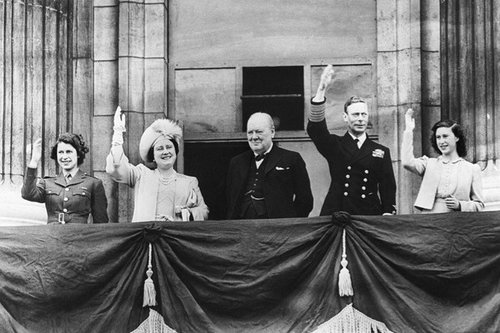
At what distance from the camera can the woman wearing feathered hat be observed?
1983 cm

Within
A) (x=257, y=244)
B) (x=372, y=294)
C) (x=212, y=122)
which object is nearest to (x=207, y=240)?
(x=257, y=244)

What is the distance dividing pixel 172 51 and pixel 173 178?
11.6 ft

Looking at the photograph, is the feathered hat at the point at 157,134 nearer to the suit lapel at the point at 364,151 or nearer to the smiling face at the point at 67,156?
the smiling face at the point at 67,156

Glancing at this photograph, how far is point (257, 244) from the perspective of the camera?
1916 cm

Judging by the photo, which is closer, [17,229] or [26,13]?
[17,229]

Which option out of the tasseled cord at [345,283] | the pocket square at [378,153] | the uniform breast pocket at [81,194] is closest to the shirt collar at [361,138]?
the pocket square at [378,153]

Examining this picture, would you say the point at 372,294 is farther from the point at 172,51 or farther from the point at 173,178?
the point at 172,51

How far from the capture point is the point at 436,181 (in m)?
19.6

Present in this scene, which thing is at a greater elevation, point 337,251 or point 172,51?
point 172,51

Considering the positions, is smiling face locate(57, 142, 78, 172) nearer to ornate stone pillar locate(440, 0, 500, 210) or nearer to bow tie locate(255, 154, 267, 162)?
bow tie locate(255, 154, 267, 162)

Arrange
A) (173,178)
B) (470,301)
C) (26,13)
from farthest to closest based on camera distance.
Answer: (26,13)
(173,178)
(470,301)

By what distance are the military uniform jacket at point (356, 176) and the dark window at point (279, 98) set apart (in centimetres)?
294

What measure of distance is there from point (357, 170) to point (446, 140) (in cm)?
109

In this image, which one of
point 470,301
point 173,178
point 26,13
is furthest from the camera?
point 26,13
